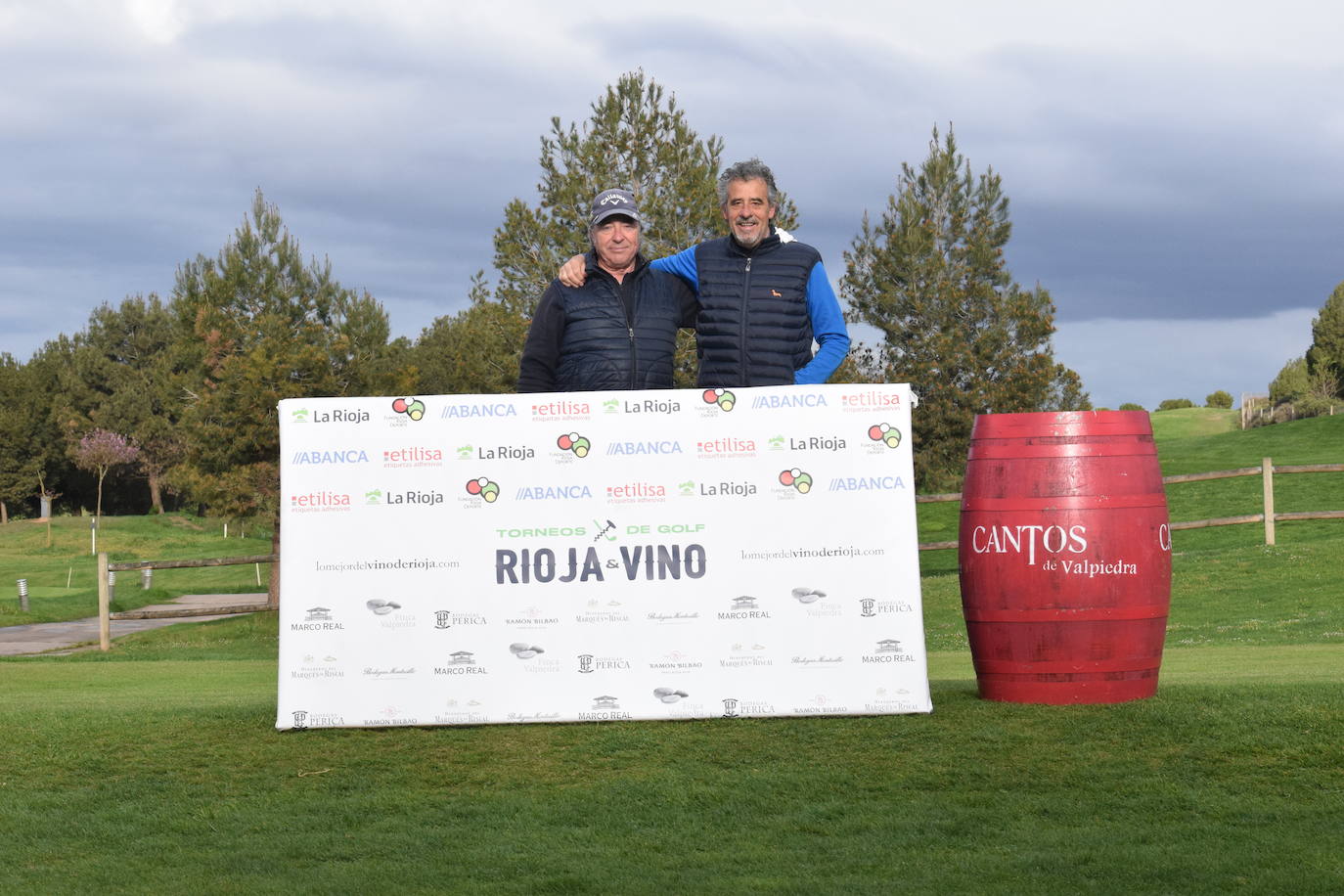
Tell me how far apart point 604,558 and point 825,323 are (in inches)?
64.6

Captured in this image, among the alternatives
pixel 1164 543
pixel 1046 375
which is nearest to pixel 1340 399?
pixel 1046 375

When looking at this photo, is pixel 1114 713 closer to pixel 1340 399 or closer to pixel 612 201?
pixel 612 201

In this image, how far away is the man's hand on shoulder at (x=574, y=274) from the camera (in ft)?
21.1

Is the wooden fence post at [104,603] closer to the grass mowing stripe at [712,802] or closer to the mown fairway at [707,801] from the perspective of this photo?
the mown fairway at [707,801]

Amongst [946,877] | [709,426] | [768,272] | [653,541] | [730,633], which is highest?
[768,272]

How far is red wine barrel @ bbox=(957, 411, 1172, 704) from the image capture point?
600cm

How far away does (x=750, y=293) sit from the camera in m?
6.52

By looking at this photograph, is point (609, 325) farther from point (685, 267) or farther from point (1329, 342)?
point (1329, 342)

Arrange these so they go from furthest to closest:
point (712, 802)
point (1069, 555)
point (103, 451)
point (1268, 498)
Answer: point (103, 451), point (1268, 498), point (1069, 555), point (712, 802)

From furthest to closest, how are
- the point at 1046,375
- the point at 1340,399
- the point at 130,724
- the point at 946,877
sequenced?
the point at 1340,399 < the point at 1046,375 < the point at 130,724 < the point at 946,877

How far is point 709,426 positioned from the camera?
605 centimetres

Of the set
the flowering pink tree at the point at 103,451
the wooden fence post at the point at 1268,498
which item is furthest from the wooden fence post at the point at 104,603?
the flowering pink tree at the point at 103,451

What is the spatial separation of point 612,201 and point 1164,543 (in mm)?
2898

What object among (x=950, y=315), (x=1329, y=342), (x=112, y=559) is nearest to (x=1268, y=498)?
(x=950, y=315)
